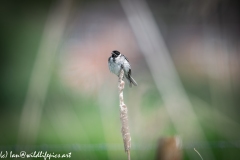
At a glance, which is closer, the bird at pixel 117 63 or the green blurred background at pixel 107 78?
the bird at pixel 117 63

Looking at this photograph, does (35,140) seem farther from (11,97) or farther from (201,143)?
(201,143)

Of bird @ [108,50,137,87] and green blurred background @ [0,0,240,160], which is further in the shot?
green blurred background @ [0,0,240,160]

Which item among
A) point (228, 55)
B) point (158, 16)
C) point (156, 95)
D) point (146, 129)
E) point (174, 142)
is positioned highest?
point (158, 16)

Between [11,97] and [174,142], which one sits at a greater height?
[11,97]

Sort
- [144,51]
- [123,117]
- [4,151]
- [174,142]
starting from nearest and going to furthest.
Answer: [174,142] → [123,117] → [4,151] → [144,51]

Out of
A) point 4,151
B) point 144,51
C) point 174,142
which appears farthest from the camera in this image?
point 144,51

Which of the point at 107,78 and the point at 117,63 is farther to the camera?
the point at 107,78

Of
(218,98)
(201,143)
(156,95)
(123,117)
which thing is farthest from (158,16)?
(123,117)

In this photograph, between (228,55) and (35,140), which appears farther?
(228,55)
